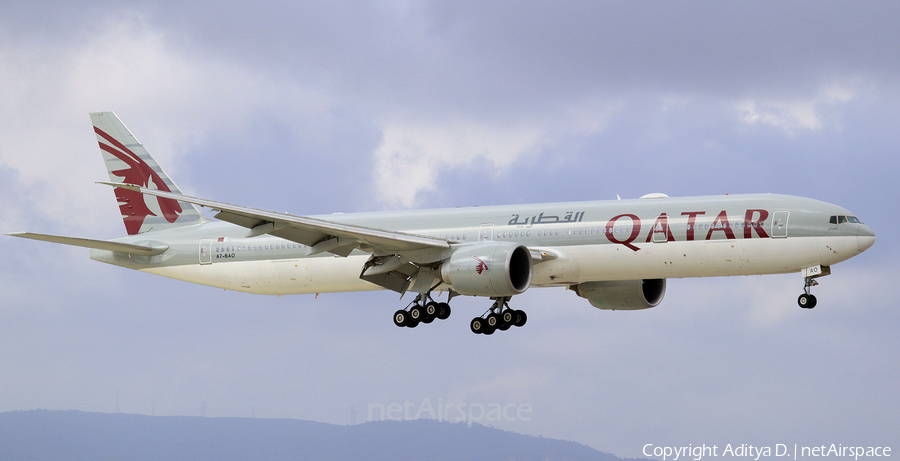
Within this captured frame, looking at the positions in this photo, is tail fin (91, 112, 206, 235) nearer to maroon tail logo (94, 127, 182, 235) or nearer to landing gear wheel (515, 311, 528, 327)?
maroon tail logo (94, 127, 182, 235)

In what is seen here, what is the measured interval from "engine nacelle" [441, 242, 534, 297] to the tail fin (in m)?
15.5

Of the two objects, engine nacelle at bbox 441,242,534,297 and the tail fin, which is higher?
the tail fin

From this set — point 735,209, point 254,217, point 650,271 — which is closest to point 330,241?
point 254,217

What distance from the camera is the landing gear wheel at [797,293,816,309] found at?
3477 cm

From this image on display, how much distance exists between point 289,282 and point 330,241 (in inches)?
249

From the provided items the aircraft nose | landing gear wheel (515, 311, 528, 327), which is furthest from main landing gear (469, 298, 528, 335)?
the aircraft nose

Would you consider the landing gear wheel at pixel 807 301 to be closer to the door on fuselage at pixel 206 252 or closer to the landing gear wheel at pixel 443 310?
the landing gear wheel at pixel 443 310

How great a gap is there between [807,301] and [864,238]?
2.84 meters

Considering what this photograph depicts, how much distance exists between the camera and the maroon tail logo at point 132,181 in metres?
46.8

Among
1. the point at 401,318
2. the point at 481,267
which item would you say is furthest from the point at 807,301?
the point at 401,318

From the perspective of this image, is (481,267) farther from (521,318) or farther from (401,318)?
(521,318)

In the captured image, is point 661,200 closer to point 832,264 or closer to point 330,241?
point 832,264

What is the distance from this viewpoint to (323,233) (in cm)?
3606

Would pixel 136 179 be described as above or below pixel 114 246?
above
